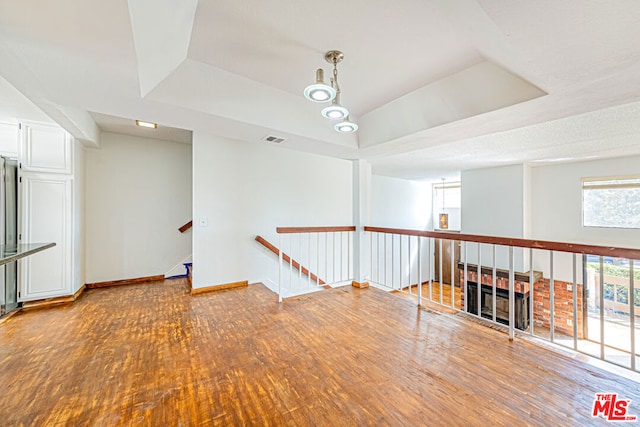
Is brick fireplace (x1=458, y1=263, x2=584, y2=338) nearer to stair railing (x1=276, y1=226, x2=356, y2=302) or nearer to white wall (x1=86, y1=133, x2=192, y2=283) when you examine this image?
stair railing (x1=276, y1=226, x2=356, y2=302)

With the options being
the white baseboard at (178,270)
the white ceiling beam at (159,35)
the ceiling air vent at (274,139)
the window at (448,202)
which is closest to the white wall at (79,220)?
the white baseboard at (178,270)

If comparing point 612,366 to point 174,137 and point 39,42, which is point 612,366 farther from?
point 174,137

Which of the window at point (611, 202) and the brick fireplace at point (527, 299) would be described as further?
the brick fireplace at point (527, 299)

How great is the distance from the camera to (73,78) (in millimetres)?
1865

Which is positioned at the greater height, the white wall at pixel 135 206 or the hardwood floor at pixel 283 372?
the white wall at pixel 135 206

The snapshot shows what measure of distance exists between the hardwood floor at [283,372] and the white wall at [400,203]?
13.6 ft

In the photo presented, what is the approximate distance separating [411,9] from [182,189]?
433 cm

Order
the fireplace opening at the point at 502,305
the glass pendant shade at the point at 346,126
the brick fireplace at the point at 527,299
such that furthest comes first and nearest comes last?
the fireplace opening at the point at 502,305, the brick fireplace at the point at 527,299, the glass pendant shade at the point at 346,126

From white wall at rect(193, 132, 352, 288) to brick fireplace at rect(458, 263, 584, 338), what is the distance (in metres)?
3.65

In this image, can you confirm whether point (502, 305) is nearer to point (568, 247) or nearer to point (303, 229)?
point (568, 247)

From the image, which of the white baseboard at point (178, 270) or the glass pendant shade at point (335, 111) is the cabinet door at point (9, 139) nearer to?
the white baseboard at point (178, 270)

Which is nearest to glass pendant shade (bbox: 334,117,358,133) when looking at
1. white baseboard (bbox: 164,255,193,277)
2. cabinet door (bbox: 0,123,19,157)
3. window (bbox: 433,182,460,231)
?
white baseboard (bbox: 164,255,193,277)

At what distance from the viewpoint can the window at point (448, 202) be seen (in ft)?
25.3

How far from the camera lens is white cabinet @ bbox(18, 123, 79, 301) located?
3.08m
